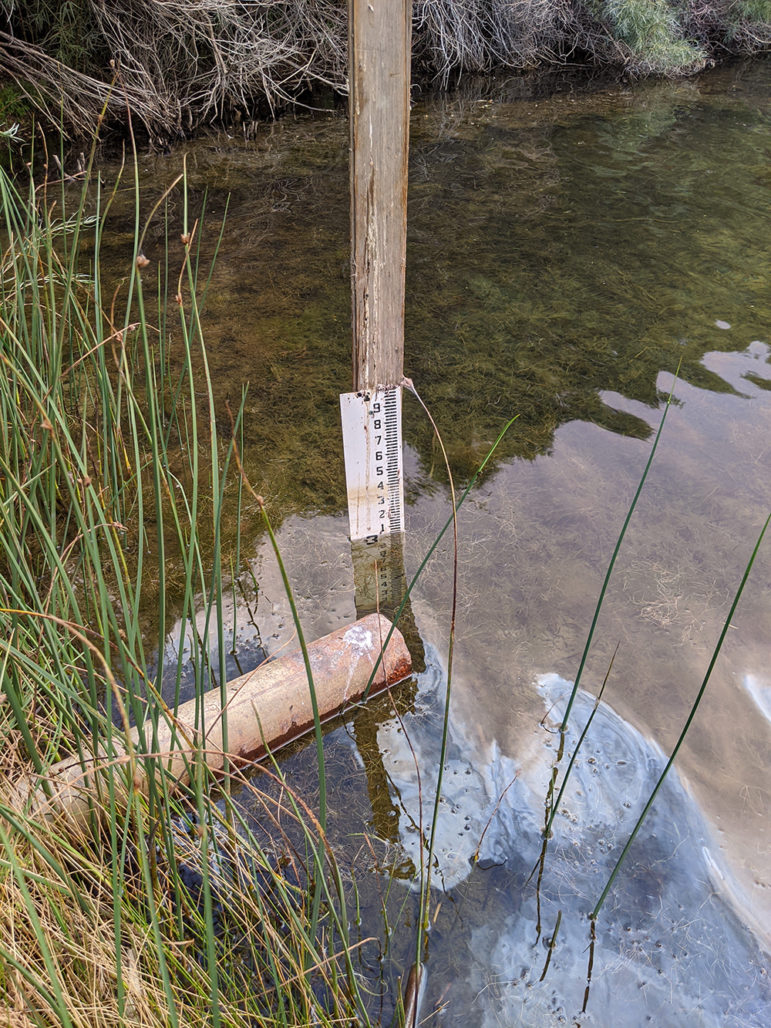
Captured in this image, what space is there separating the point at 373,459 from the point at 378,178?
Result: 747 millimetres

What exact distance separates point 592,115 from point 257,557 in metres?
6.32

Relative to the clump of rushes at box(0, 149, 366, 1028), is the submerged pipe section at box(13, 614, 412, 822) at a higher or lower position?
lower

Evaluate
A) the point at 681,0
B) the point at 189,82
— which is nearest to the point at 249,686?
the point at 189,82

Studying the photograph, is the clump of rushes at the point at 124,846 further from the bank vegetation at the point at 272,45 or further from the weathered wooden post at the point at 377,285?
the bank vegetation at the point at 272,45

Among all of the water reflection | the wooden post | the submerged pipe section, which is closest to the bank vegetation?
the wooden post

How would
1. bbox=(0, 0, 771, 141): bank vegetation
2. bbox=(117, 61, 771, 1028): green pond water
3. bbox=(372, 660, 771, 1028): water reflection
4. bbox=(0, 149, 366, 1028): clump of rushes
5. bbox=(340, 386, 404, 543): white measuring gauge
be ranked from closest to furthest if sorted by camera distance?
1. bbox=(0, 149, 366, 1028): clump of rushes
2. bbox=(372, 660, 771, 1028): water reflection
3. bbox=(117, 61, 771, 1028): green pond water
4. bbox=(340, 386, 404, 543): white measuring gauge
5. bbox=(0, 0, 771, 141): bank vegetation

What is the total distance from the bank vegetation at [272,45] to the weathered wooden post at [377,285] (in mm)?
2622

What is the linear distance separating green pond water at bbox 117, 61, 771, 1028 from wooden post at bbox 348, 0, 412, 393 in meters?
0.73

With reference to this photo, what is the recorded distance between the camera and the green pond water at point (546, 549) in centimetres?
158

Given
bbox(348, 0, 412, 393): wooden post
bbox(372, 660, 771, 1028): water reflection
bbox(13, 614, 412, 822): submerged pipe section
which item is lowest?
bbox(372, 660, 771, 1028): water reflection

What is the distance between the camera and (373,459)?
225cm

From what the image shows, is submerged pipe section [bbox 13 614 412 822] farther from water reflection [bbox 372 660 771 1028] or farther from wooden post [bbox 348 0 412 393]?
wooden post [bbox 348 0 412 393]

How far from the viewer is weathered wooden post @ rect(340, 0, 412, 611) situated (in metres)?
1.75

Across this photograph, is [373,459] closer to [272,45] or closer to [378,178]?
[378,178]
